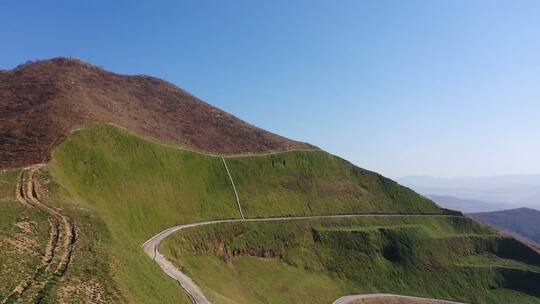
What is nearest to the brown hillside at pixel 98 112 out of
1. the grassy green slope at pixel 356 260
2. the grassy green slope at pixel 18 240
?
the grassy green slope at pixel 18 240

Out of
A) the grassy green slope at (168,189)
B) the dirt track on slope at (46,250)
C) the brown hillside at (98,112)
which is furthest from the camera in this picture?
the brown hillside at (98,112)

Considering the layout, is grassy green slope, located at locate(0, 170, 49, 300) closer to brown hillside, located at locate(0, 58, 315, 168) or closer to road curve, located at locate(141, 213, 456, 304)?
road curve, located at locate(141, 213, 456, 304)

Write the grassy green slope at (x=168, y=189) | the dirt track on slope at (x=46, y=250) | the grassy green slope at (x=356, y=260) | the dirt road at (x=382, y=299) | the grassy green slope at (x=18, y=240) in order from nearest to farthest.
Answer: the dirt track on slope at (x=46, y=250) < the grassy green slope at (x=18, y=240) < the grassy green slope at (x=168, y=189) < the grassy green slope at (x=356, y=260) < the dirt road at (x=382, y=299)

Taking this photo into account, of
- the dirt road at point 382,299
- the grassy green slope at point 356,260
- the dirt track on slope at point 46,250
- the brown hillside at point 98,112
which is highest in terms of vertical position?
the brown hillside at point 98,112

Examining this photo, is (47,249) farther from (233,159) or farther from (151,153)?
(233,159)

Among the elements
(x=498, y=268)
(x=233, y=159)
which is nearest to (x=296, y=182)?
(x=233, y=159)

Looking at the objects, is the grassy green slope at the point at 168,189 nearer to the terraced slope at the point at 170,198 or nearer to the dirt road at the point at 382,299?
the terraced slope at the point at 170,198
